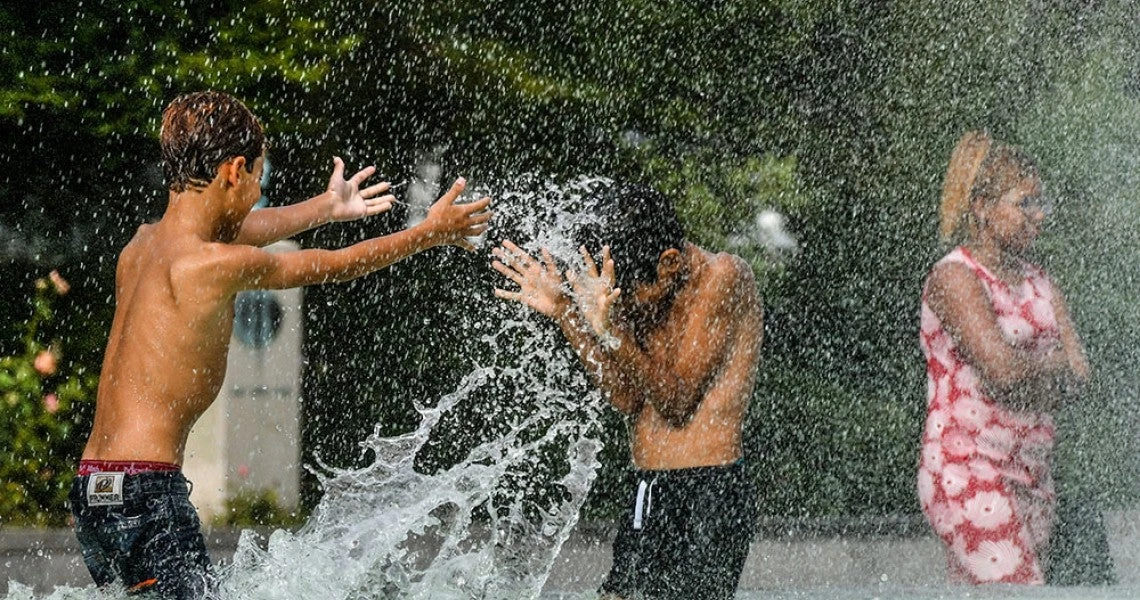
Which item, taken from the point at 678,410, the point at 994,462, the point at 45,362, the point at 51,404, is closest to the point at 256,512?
the point at 51,404

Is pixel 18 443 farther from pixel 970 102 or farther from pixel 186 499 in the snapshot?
pixel 970 102

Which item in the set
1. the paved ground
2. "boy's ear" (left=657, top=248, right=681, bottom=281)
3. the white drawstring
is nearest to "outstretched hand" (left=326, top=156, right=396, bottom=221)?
"boy's ear" (left=657, top=248, right=681, bottom=281)

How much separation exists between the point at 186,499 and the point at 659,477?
1.18 m

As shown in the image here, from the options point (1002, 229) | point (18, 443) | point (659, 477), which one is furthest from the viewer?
point (18, 443)

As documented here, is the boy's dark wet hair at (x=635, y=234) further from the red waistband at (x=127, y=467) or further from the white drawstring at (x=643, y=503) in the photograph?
the red waistband at (x=127, y=467)

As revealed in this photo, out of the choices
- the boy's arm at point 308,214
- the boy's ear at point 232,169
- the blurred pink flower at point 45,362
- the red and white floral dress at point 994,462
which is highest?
the boy's ear at point 232,169

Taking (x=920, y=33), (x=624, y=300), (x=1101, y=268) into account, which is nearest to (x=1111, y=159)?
(x=1101, y=268)

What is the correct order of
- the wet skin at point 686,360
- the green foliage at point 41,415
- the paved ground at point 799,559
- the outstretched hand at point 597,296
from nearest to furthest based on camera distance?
the outstretched hand at point 597,296
the wet skin at point 686,360
the paved ground at point 799,559
the green foliage at point 41,415

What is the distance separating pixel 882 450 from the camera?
8477 mm

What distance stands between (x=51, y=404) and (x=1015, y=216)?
522 cm

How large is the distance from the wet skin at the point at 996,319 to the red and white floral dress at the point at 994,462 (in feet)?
0.11

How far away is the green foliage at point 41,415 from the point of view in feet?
24.3

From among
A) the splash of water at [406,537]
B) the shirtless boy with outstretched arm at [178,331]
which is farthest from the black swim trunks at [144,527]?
the splash of water at [406,537]

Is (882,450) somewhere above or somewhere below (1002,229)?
below
